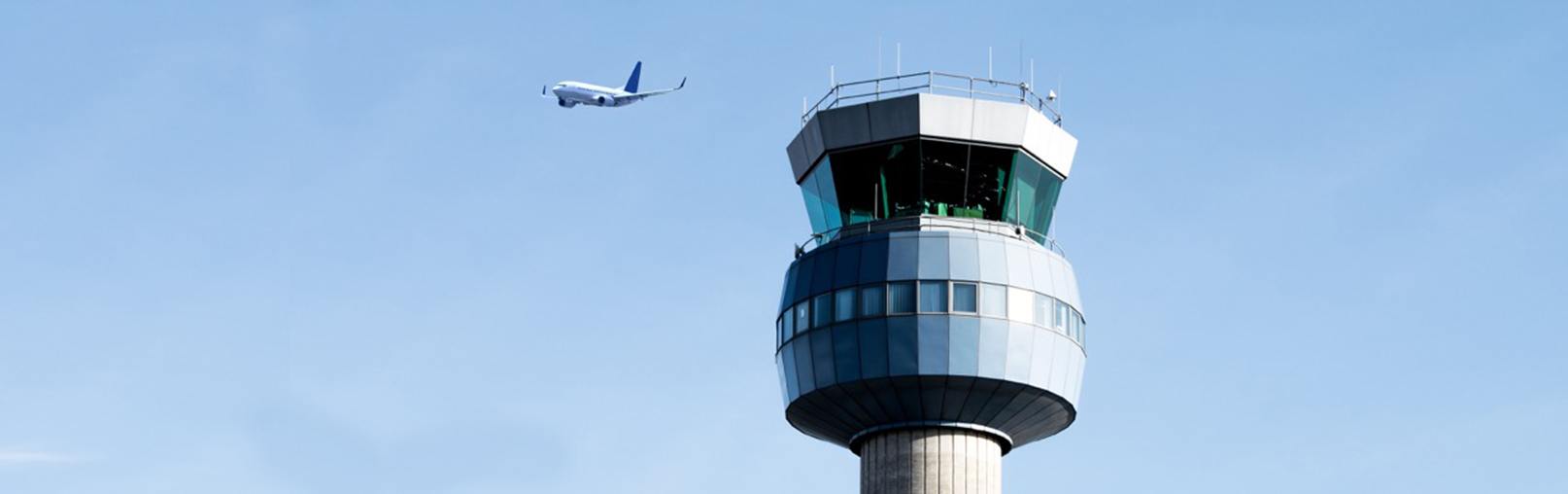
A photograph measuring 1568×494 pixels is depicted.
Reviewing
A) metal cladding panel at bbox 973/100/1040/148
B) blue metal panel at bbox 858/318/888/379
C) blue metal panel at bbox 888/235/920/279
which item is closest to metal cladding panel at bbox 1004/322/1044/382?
blue metal panel at bbox 888/235/920/279

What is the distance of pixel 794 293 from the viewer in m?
66.1

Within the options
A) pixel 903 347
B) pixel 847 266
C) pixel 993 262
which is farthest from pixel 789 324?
pixel 993 262

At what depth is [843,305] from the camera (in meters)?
64.0

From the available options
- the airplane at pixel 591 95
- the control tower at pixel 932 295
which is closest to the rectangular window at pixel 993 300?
the control tower at pixel 932 295

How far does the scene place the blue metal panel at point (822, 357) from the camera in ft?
209

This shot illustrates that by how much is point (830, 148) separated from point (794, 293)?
472 centimetres

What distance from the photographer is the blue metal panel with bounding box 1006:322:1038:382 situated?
6266 cm

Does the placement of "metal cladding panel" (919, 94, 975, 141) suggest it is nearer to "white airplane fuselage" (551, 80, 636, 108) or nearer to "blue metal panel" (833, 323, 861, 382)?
"blue metal panel" (833, 323, 861, 382)

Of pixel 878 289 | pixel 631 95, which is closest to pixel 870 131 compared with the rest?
pixel 878 289

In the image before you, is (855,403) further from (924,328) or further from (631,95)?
(631,95)

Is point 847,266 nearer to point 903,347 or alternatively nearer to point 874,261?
point 874,261

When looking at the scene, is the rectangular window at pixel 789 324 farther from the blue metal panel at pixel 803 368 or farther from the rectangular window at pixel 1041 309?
the rectangular window at pixel 1041 309

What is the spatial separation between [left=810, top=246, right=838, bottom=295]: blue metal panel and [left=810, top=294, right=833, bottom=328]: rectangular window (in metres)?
0.24

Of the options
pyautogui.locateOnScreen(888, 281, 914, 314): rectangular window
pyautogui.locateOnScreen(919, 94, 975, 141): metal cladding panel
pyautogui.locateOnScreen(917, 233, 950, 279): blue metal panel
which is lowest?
pyautogui.locateOnScreen(888, 281, 914, 314): rectangular window
